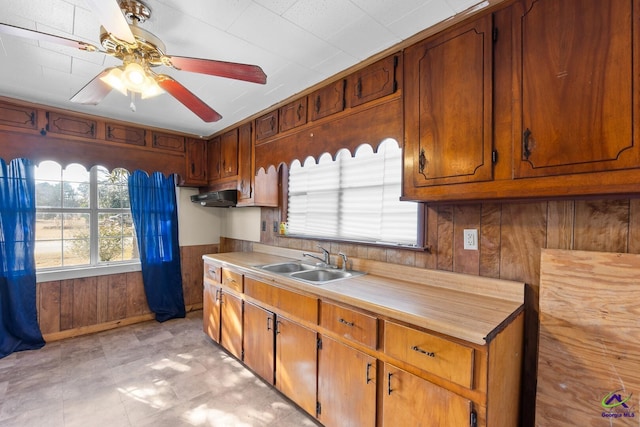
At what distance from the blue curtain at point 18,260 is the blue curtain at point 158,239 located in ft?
3.08

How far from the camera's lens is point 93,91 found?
1877 millimetres

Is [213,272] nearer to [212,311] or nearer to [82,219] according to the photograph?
[212,311]

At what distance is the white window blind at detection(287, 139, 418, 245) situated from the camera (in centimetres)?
225

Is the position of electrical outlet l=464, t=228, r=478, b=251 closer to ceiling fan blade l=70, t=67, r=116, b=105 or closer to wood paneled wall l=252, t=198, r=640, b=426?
wood paneled wall l=252, t=198, r=640, b=426

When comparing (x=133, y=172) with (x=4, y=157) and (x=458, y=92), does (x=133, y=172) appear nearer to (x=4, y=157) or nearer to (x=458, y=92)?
(x=4, y=157)

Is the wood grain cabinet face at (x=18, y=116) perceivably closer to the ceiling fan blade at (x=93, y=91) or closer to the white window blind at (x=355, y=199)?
the ceiling fan blade at (x=93, y=91)

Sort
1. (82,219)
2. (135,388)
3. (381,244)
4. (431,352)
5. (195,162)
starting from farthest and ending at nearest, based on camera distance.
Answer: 1. (195,162)
2. (82,219)
3. (135,388)
4. (381,244)
5. (431,352)

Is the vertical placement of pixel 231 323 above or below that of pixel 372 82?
below

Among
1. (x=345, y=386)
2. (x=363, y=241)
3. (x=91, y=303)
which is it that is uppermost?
(x=363, y=241)

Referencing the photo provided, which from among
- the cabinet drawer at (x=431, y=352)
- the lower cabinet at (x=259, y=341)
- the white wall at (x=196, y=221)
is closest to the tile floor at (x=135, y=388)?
the lower cabinet at (x=259, y=341)

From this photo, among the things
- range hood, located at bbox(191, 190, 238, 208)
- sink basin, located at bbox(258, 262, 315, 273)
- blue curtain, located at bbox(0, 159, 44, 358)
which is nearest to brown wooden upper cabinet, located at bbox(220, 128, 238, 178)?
range hood, located at bbox(191, 190, 238, 208)

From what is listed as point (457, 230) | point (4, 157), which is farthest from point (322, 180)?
point (4, 157)

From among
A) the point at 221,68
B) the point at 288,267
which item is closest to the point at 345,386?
the point at 288,267

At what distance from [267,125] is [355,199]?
3.82 feet
